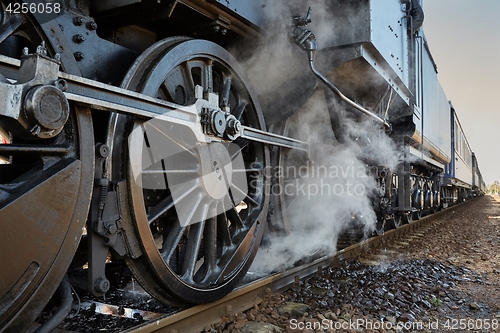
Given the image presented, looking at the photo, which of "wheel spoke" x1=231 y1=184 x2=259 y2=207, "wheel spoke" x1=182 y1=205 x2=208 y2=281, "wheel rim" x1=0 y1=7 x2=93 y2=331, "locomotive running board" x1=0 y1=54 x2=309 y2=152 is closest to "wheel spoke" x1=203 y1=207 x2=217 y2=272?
"wheel spoke" x1=182 y1=205 x2=208 y2=281

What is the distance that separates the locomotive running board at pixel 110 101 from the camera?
1.34m

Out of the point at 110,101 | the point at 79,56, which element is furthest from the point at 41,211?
the point at 79,56

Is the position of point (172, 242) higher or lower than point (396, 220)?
higher

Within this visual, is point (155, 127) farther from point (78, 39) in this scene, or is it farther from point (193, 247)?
point (193, 247)

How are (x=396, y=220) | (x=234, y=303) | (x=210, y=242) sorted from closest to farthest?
(x=210, y=242) → (x=234, y=303) → (x=396, y=220)

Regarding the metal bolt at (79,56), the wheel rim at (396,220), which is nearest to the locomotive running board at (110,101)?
the metal bolt at (79,56)

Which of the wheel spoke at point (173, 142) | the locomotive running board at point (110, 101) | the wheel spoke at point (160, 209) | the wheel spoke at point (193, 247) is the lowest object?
the wheel spoke at point (193, 247)

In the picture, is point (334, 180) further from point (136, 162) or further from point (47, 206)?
point (47, 206)

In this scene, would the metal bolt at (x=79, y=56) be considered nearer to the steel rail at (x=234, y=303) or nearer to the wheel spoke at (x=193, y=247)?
the wheel spoke at (x=193, y=247)

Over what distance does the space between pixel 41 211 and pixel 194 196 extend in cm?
101

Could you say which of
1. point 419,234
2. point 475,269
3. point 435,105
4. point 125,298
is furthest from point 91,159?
point 435,105

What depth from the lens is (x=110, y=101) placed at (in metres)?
1.68

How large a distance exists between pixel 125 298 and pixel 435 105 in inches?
350

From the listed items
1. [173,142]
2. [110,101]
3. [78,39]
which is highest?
[78,39]
